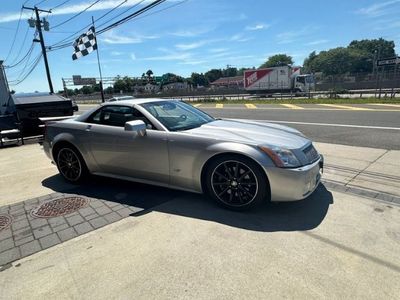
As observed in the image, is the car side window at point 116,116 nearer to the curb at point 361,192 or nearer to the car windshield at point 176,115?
the car windshield at point 176,115

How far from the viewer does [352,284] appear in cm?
234

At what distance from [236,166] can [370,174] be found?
269 cm

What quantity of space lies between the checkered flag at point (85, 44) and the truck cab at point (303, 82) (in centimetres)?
2698

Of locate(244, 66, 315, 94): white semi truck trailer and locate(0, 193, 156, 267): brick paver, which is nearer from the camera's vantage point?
locate(0, 193, 156, 267): brick paver

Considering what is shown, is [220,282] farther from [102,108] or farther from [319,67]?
[319,67]

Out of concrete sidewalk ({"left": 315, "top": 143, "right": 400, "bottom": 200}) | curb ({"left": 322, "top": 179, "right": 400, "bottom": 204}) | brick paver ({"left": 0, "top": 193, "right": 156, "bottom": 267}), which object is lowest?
concrete sidewalk ({"left": 315, "top": 143, "right": 400, "bottom": 200})

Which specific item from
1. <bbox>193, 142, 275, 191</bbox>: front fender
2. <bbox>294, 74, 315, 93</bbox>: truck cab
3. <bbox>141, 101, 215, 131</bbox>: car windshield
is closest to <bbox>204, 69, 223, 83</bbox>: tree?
<bbox>294, 74, 315, 93</bbox>: truck cab

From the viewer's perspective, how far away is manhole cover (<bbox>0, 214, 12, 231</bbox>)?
3.66m

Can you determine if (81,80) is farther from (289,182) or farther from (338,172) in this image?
(289,182)

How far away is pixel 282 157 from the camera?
11.1ft

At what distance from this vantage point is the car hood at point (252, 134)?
3.61 metres

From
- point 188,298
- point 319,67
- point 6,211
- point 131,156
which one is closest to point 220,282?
point 188,298

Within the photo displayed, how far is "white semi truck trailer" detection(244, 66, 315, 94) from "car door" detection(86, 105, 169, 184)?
116 feet

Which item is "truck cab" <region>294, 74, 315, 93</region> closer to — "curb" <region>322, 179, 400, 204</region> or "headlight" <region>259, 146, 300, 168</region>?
"curb" <region>322, 179, 400, 204</region>
